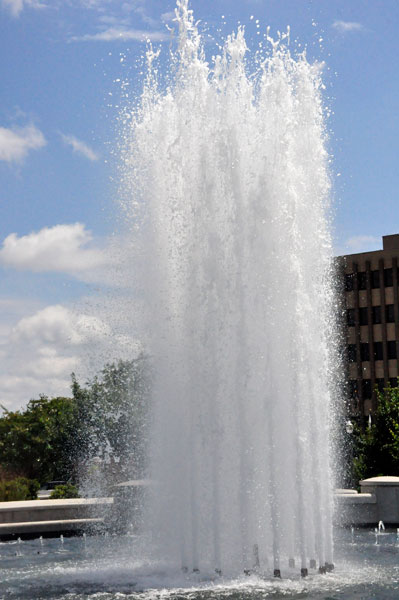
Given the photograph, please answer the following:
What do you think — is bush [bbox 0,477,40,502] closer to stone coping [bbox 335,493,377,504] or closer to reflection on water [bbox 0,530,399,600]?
reflection on water [bbox 0,530,399,600]

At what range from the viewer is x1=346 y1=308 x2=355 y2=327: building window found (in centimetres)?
7662

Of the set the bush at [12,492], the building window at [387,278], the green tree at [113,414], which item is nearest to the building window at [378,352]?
the building window at [387,278]

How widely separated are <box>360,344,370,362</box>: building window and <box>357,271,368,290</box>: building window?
16.7 ft

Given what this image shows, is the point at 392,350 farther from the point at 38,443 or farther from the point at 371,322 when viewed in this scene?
the point at 38,443

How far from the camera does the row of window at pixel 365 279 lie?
245 feet

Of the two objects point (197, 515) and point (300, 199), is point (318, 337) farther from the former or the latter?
point (197, 515)

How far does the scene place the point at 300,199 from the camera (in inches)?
674

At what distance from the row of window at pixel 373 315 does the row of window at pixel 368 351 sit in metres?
1.95

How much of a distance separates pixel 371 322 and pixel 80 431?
3544cm

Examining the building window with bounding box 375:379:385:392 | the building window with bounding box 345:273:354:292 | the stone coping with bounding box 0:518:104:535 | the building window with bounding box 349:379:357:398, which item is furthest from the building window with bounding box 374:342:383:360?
the stone coping with bounding box 0:518:104:535

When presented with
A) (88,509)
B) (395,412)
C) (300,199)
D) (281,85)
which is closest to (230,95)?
(281,85)

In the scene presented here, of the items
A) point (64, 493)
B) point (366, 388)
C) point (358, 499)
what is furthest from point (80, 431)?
point (366, 388)

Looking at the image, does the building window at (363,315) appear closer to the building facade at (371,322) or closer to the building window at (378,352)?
the building facade at (371,322)

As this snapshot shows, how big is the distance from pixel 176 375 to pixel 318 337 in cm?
281
